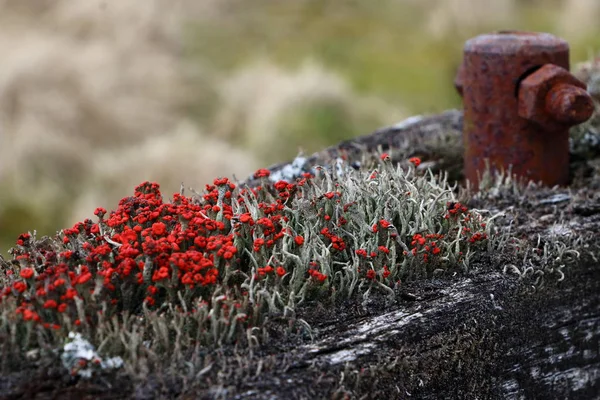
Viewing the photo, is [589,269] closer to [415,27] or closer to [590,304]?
[590,304]

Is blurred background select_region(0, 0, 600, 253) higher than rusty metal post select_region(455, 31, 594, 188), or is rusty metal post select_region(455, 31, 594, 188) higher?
blurred background select_region(0, 0, 600, 253)

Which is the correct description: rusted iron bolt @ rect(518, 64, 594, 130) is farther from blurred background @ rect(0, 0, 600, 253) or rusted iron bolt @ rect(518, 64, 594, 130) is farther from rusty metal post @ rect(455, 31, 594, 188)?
blurred background @ rect(0, 0, 600, 253)

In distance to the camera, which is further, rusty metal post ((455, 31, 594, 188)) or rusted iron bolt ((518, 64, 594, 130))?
rusty metal post ((455, 31, 594, 188))

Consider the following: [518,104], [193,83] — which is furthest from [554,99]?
[193,83]

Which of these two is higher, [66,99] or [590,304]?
[66,99]

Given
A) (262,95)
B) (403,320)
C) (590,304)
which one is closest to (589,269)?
(590,304)

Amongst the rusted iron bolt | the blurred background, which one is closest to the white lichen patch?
the rusted iron bolt
